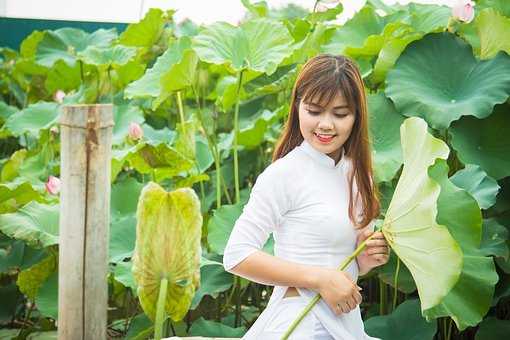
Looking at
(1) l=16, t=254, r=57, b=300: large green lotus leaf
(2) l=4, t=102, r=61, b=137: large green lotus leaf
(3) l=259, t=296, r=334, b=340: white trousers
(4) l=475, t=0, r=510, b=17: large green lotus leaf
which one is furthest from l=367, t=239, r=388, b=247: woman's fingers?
(2) l=4, t=102, r=61, b=137: large green lotus leaf

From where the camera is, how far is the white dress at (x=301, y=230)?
145 cm

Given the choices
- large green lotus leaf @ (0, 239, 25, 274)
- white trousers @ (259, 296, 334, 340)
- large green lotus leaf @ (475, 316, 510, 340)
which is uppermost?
Answer: white trousers @ (259, 296, 334, 340)

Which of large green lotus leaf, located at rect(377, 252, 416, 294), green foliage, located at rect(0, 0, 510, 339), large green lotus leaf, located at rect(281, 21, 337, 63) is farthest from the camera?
large green lotus leaf, located at rect(281, 21, 337, 63)

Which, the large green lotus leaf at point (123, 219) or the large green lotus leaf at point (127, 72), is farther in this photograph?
the large green lotus leaf at point (127, 72)

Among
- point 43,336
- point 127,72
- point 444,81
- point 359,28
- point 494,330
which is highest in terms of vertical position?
point 359,28

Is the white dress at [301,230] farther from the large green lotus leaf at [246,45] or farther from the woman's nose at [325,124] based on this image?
the large green lotus leaf at [246,45]

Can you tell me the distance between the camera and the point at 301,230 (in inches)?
57.6

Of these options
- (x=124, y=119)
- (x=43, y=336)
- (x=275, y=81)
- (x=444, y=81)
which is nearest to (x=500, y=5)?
(x=444, y=81)

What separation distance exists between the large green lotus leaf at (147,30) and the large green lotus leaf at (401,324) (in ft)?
5.52

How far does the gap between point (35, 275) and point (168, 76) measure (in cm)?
76

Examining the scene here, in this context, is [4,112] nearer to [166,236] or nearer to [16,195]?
[16,195]

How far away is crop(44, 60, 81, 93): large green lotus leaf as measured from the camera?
4.17 meters

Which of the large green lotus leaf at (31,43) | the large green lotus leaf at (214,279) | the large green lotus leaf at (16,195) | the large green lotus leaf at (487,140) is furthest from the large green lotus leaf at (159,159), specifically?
the large green lotus leaf at (31,43)

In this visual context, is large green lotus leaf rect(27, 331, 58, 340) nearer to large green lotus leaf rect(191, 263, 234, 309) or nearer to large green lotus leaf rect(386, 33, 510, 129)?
large green lotus leaf rect(191, 263, 234, 309)
